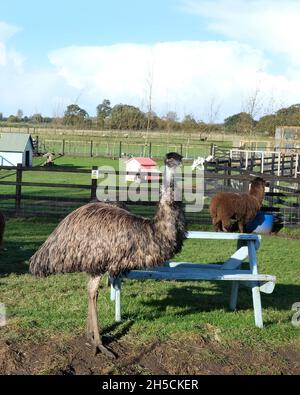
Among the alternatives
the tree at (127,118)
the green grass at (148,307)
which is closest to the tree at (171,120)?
the tree at (127,118)

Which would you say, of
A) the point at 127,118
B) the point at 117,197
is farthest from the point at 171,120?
the point at 117,197

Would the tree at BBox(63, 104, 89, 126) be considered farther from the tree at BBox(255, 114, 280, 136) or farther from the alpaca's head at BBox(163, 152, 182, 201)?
the alpaca's head at BBox(163, 152, 182, 201)

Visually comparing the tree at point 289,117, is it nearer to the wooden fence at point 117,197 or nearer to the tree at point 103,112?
the tree at point 103,112

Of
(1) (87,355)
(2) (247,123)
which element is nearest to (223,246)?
(1) (87,355)

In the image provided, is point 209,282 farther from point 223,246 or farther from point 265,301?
point 223,246

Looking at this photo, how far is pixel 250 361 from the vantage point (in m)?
4.79

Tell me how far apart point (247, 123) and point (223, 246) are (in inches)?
987

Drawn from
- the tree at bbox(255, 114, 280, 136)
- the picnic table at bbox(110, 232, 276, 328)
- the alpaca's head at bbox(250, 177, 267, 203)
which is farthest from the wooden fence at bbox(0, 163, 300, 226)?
the tree at bbox(255, 114, 280, 136)

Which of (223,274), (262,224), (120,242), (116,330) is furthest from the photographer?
(262,224)

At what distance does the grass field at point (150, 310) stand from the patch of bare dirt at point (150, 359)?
102 mm

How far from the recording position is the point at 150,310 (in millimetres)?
6055

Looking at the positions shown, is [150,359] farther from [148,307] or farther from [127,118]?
[127,118]

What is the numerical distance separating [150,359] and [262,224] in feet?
27.4

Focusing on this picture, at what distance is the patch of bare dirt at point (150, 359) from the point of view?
443 centimetres
